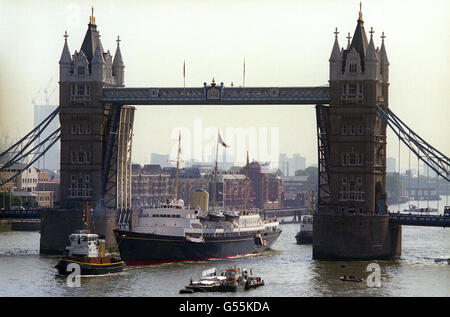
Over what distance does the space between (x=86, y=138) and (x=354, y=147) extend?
33905 mm

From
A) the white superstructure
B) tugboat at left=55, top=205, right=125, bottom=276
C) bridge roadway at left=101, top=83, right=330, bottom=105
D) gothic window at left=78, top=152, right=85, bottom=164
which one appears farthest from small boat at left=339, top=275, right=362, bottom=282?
gothic window at left=78, top=152, right=85, bottom=164

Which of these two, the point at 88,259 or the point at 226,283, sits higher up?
→ the point at 88,259

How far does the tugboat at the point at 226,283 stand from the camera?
102 metres

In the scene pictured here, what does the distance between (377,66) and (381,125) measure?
7.61 meters

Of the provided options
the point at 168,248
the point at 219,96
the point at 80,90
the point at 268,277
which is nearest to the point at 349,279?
the point at 268,277

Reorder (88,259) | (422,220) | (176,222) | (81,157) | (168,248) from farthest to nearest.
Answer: (81,157) < (176,222) < (422,220) < (168,248) < (88,259)

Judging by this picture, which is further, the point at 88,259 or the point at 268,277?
the point at 88,259

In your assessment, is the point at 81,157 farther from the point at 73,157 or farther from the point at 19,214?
the point at 19,214

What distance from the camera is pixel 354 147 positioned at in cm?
13162

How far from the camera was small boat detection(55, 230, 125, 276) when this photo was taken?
115000mm

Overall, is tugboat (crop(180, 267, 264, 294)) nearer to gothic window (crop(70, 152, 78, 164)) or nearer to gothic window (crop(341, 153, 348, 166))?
gothic window (crop(341, 153, 348, 166))
